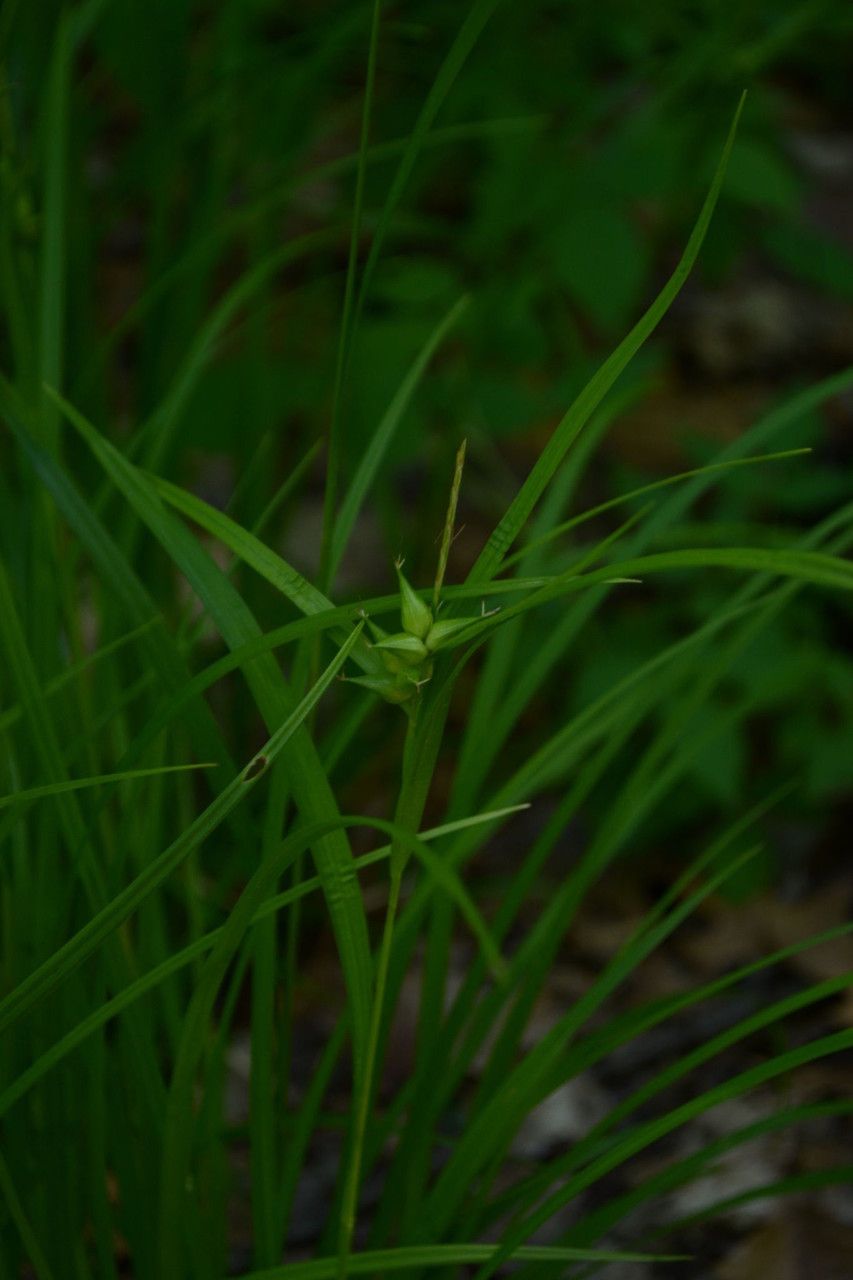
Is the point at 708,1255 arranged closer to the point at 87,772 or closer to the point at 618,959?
the point at 618,959

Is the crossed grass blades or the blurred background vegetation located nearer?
the crossed grass blades

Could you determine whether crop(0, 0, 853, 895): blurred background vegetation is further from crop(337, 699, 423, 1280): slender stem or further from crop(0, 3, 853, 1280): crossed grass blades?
crop(337, 699, 423, 1280): slender stem

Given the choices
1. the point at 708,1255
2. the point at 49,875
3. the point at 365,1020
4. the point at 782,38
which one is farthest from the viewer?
the point at 782,38

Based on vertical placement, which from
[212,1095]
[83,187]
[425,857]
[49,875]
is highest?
[83,187]

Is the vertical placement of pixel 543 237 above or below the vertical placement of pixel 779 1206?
above

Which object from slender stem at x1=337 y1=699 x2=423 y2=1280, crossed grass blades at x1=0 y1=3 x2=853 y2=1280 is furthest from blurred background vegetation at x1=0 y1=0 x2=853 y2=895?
slender stem at x1=337 y1=699 x2=423 y2=1280

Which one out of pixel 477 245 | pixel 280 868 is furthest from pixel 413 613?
pixel 477 245

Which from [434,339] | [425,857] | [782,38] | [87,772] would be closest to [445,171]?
[782,38]

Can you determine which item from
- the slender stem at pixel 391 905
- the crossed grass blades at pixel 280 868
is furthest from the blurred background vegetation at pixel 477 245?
the slender stem at pixel 391 905
